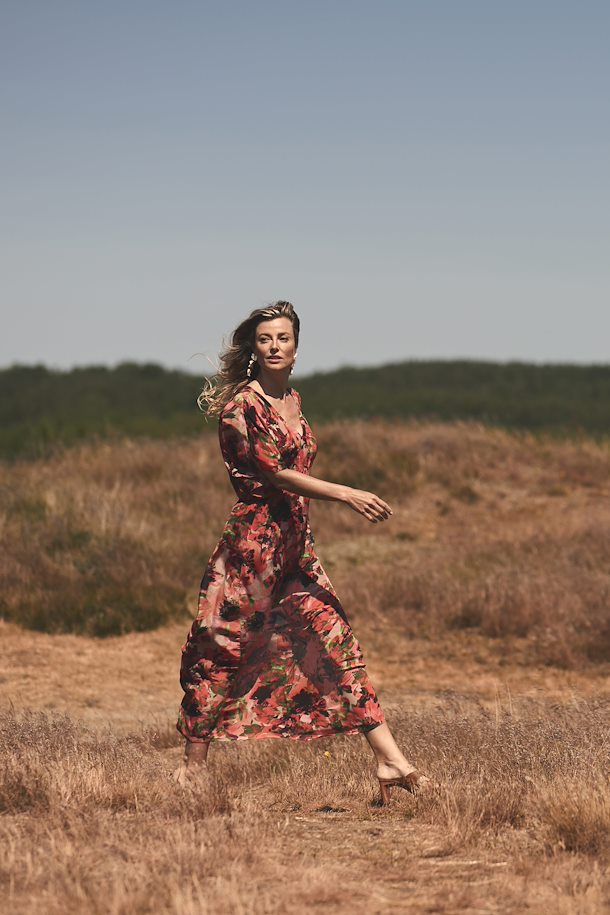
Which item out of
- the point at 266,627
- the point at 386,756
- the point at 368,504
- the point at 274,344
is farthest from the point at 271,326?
the point at 386,756

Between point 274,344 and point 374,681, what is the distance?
4802 millimetres

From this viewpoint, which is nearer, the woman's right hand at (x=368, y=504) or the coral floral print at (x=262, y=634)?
the woman's right hand at (x=368, y=504)

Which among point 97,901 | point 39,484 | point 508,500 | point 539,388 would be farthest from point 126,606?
point 539,388

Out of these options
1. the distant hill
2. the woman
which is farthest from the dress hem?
the distant hill

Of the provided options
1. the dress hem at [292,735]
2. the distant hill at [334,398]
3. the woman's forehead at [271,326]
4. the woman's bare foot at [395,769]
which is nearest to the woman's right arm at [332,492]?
the woman's forehead at [271,326]

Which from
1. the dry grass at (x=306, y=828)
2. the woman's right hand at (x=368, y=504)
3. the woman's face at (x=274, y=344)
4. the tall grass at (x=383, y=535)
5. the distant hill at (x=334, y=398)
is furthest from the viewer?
the distant hill at (x=334, y=398)

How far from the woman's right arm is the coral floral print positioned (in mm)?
161

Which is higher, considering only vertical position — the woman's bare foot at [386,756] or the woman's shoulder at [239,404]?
the woman's shoulder at [239,404]

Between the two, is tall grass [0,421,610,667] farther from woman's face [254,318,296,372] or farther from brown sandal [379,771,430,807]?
woman's face [254,318,296,372]

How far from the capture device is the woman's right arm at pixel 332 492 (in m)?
4.67

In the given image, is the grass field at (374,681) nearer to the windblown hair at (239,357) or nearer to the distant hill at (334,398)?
the windblown hair at (239,357)

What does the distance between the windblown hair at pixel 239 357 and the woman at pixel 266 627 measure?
12 centimetres

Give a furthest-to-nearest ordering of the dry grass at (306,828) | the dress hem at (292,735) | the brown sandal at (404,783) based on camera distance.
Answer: the dress hem at (292,735)
the brown sandal at (404,783)
the dry grass at (306,828)

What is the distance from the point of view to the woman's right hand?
4.66 meters
